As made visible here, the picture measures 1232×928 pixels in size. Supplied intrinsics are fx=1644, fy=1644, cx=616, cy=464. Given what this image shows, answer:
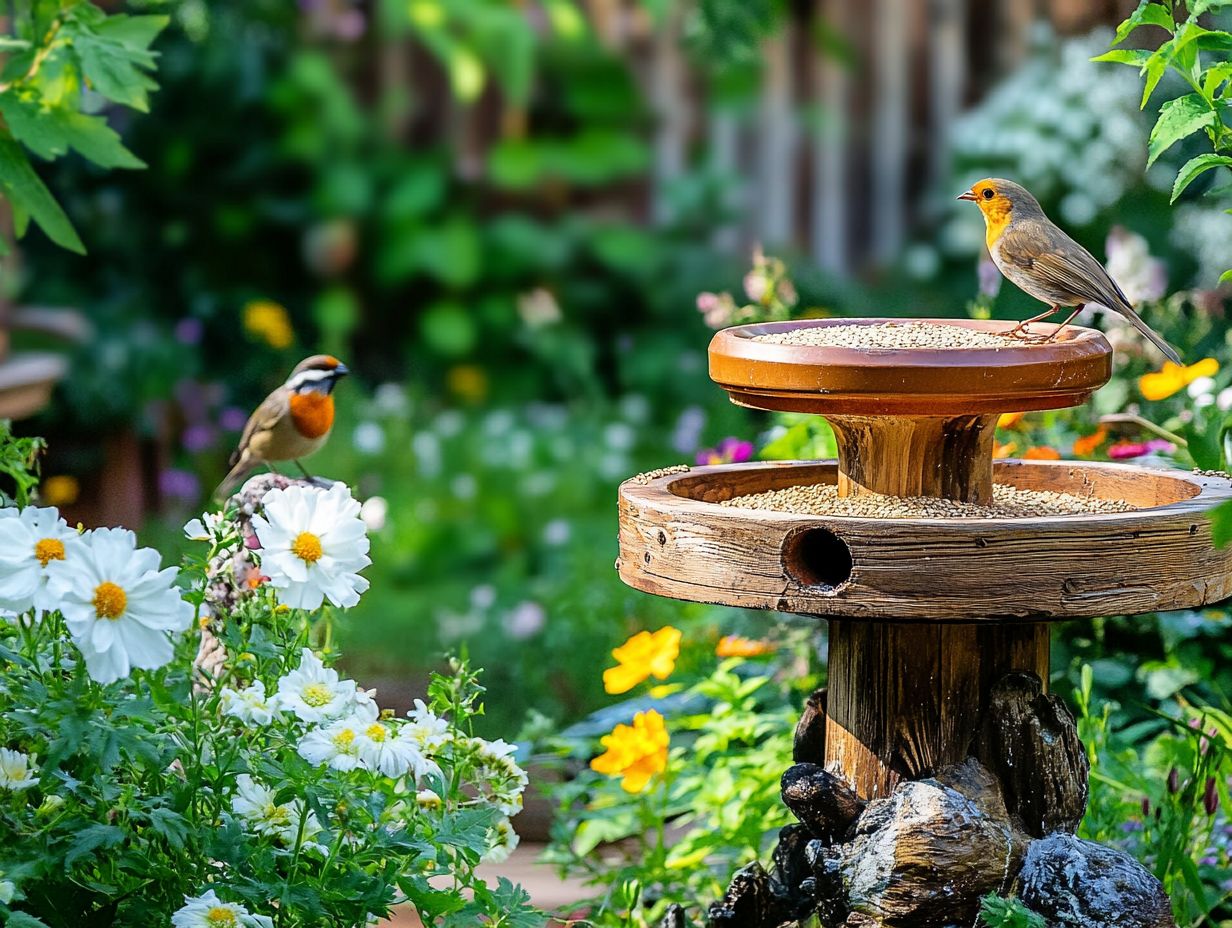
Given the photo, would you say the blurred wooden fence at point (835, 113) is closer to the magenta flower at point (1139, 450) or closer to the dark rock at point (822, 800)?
the magenta flower at point (1139, 450)

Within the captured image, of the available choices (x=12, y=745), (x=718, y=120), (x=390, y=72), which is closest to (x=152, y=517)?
(x=390, y=72)

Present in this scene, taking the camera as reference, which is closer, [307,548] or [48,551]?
[48,551]

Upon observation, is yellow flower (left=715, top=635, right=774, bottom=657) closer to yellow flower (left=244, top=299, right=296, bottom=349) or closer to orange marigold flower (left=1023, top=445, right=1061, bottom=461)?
orange marigold flower (left=1023, top=445, right=1061, bottom=461)

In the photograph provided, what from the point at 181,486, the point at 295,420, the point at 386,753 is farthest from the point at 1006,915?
the point at 181,486

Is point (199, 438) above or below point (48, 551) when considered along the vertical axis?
below

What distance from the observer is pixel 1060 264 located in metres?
2.26

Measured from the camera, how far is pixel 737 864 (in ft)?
9.05

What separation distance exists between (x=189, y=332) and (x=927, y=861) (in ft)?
16.9

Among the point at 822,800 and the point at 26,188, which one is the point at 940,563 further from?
the point at 26,188

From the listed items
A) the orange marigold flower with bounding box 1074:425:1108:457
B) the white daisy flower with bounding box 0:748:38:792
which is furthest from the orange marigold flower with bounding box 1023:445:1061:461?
the white daisy flower with bounding box 0:748:38:792

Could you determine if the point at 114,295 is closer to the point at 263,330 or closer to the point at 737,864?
the point at 263,330

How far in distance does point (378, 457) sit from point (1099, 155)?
300 cm

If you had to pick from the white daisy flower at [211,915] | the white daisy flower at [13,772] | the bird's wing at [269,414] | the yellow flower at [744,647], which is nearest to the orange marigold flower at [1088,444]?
the yellow flower at [744,647]

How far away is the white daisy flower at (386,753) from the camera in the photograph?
1731 millimetres
